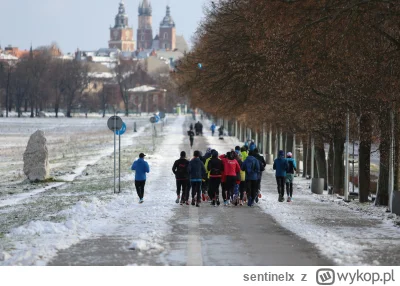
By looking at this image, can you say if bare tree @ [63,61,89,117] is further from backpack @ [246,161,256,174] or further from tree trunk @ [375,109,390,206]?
backpack @ [246,161,256,174]

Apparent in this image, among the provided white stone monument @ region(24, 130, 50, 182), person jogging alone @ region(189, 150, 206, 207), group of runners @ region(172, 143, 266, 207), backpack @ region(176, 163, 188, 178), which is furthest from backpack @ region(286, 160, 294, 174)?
white stone monument @ region(24, 130, 50, 182)

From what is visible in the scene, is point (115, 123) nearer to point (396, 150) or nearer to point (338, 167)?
point (396, 150)

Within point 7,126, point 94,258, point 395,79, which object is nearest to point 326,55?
point 395,79

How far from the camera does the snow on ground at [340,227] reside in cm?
1686

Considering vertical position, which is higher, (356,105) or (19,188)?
(356,105)

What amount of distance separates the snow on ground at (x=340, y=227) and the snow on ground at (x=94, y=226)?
113 inches

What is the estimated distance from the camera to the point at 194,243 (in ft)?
60.4

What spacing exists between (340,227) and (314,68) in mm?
9325
